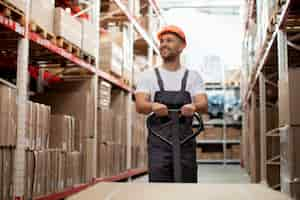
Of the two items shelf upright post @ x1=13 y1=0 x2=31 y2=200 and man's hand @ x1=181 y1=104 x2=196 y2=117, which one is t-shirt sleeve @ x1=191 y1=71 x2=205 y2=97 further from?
shelf upright post @ x1=13 y1=0 x2=31 y2=200

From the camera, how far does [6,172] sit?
14.5 feet

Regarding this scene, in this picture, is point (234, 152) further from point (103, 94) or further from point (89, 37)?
point (89, 37)

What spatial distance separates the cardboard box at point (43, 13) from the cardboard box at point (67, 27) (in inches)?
3.3

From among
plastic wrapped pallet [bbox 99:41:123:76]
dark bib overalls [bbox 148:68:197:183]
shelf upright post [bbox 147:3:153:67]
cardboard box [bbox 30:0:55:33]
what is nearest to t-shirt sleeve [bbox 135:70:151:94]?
dark bib overalls [bbox 148:68:197:183]

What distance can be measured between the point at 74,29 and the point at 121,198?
433cm

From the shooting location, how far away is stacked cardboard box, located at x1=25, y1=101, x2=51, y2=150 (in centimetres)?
492

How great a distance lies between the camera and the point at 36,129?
5086 mm

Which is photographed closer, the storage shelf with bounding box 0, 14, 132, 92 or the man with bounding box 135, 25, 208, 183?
the man with bounding box 135, 25, 208, 183

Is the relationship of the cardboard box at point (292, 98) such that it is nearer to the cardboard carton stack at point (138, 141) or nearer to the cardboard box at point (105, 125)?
the cardboard box at point (105, 125)

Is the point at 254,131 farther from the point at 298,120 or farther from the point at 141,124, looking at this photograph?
the point at 298,120

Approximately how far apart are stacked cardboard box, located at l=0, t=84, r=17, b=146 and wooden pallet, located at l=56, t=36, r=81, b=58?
4.04 feet

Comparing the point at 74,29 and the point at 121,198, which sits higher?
the point at 74,29

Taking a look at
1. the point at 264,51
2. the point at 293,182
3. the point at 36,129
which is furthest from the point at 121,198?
the point at 264,51

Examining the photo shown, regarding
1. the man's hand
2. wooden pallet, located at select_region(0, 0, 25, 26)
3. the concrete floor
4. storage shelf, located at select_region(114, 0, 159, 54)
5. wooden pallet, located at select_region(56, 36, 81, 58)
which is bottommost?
the concrete floor
